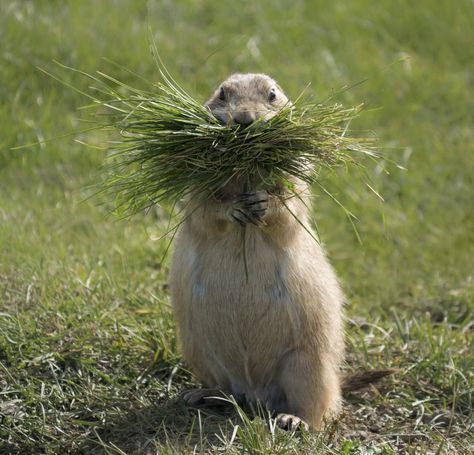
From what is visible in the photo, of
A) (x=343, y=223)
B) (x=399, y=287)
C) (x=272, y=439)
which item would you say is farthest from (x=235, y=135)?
(x=343, y=223)

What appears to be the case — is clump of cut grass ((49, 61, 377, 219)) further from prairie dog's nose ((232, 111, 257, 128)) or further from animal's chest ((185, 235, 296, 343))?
animal's chest ((185, 235, 296, 343))

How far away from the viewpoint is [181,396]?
18.2ft

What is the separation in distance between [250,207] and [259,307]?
0.65 metres

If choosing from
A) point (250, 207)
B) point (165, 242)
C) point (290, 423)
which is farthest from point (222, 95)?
point (165, 242)

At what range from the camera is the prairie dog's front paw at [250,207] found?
4992 mm

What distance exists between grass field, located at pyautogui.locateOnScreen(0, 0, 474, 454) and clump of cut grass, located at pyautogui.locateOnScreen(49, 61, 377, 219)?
73 centimetres

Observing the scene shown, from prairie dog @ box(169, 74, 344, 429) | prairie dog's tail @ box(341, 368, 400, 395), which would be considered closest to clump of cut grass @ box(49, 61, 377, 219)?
prairie dog @ box(169, 74, 344, 429)

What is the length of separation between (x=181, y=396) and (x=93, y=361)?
0.57 metres

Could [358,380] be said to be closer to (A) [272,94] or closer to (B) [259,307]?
(B) [259,307]

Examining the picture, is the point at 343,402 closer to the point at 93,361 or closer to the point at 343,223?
the point at 93,361

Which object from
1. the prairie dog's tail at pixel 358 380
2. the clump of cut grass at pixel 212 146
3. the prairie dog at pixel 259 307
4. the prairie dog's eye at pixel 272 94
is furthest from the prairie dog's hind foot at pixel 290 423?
the prairie dog's eye at pixel 272 94

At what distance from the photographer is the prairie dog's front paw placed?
4992 millimetres

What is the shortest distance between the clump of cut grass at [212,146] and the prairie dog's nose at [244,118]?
1.8 inches

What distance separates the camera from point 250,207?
500 centimetres
